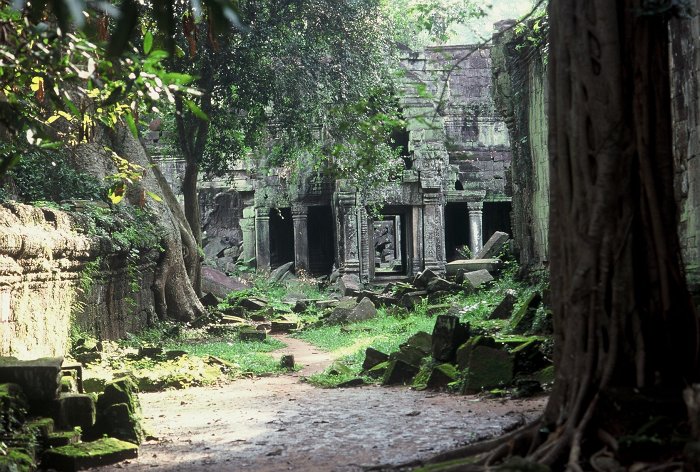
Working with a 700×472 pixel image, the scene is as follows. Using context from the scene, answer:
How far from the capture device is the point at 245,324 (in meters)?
15.3

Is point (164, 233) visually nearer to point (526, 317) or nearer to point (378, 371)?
point (378, 371)

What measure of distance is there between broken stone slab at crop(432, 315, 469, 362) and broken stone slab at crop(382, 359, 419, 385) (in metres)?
0.35

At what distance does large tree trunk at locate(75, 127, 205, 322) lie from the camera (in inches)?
526

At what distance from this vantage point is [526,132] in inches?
503

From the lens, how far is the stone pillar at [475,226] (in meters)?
23.8

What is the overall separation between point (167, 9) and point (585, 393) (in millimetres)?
2572

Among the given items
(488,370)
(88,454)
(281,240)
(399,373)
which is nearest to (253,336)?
(399,373)

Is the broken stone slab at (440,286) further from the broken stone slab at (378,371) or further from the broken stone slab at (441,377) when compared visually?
the broken stone slab at (441,377)

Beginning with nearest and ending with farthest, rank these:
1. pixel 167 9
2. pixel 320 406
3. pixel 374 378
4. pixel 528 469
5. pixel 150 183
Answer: pixel 167 9, pixel 528 469, pixel 320 406, pixel 374 378, pixel 150 183

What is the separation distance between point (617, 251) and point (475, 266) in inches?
540

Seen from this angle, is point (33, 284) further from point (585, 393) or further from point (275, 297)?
point (275, 297)

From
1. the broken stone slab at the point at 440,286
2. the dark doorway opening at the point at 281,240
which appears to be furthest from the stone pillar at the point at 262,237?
the broken stone slab at the point at 440,286

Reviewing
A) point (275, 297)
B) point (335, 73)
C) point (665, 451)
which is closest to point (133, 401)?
point (665, 451)

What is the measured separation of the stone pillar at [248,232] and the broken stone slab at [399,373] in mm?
17231
